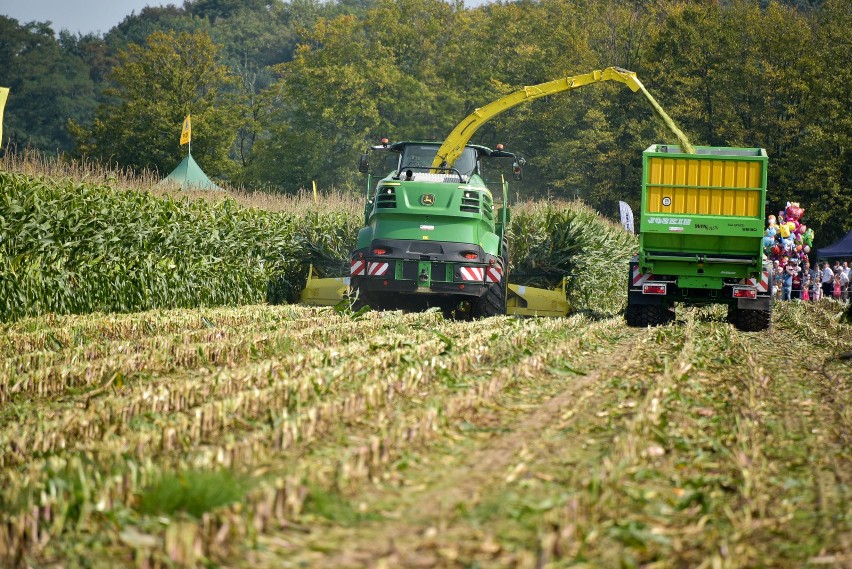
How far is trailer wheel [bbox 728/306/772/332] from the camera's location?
1711 cm

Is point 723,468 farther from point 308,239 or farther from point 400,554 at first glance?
point 308,239

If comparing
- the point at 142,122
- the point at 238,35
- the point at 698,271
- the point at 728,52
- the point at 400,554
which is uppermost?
the point at 238,35

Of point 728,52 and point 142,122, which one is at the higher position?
point 728,52

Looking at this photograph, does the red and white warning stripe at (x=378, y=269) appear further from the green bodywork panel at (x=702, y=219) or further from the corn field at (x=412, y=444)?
the green bodywork panel at (x=702, y=219)

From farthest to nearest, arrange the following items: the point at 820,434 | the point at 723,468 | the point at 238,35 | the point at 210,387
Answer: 1. the point at 238,35
2. the point at 210,387
3. the point at 820,434
4. the point at 723,468

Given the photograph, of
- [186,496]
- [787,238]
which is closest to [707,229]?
[186,496]

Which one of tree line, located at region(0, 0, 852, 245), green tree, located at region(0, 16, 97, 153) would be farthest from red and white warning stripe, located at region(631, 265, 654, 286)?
green tree, located at region(0, 16, 97, 153)

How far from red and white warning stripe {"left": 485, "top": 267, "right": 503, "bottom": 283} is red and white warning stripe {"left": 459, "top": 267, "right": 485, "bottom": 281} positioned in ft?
0.45

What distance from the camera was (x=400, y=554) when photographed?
14.7ft

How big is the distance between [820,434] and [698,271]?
983 centimetres

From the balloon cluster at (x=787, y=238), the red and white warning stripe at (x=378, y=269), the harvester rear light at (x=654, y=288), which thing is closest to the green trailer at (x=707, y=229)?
the harvester rear light at (x=654, y=288)

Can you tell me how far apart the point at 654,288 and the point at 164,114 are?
136 ft

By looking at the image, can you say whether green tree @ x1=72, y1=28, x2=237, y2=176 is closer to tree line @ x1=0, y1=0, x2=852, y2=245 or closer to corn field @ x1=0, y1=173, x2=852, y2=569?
tree line @ x1=0, y1=0, x2=852, y2=245

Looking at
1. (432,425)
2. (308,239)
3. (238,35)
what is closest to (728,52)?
(308,239)
